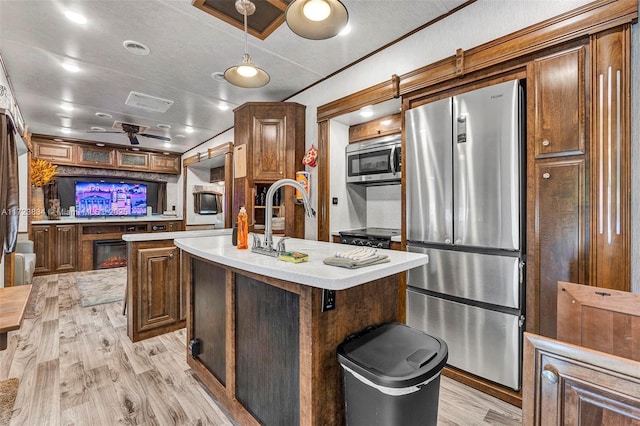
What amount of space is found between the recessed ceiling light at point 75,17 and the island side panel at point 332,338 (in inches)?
112

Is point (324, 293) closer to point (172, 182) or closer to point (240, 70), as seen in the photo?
point (240, 70)

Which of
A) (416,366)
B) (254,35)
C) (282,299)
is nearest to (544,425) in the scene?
(416,366)

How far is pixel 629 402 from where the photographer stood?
0.67m

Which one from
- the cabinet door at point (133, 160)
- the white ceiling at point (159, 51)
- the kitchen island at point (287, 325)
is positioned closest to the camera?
the kitchen island at point (287, 325)

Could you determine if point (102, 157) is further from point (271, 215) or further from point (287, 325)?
point (287, 325)

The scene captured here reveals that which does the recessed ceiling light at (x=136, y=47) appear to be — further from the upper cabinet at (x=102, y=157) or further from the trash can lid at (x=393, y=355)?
the upper cabinet at (x=102, y=157)

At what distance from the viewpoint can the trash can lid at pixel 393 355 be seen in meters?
1.02

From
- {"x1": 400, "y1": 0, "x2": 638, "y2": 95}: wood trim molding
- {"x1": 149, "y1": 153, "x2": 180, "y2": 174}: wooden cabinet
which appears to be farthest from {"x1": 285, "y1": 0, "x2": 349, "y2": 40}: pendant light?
{"x1": 149, "y1": 153, "x2": 180, "y2": 174}: wooden cabinet

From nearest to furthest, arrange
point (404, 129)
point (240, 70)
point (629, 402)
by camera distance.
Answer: point (629, 402)
point (240, 70)
point (404, 129)

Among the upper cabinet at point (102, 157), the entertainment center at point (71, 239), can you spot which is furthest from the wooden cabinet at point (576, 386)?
the upper cabinet at point (102, 157)

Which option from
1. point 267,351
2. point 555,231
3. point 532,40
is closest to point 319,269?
point 267,351

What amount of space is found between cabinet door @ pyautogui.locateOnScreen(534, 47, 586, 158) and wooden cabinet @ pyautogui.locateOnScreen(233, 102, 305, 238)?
2.50m

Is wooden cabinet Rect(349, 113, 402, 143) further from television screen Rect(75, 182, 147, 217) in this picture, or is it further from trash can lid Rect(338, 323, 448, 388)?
television screen Rect(75, 182, 147, 217)

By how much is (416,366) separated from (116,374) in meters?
2.31
